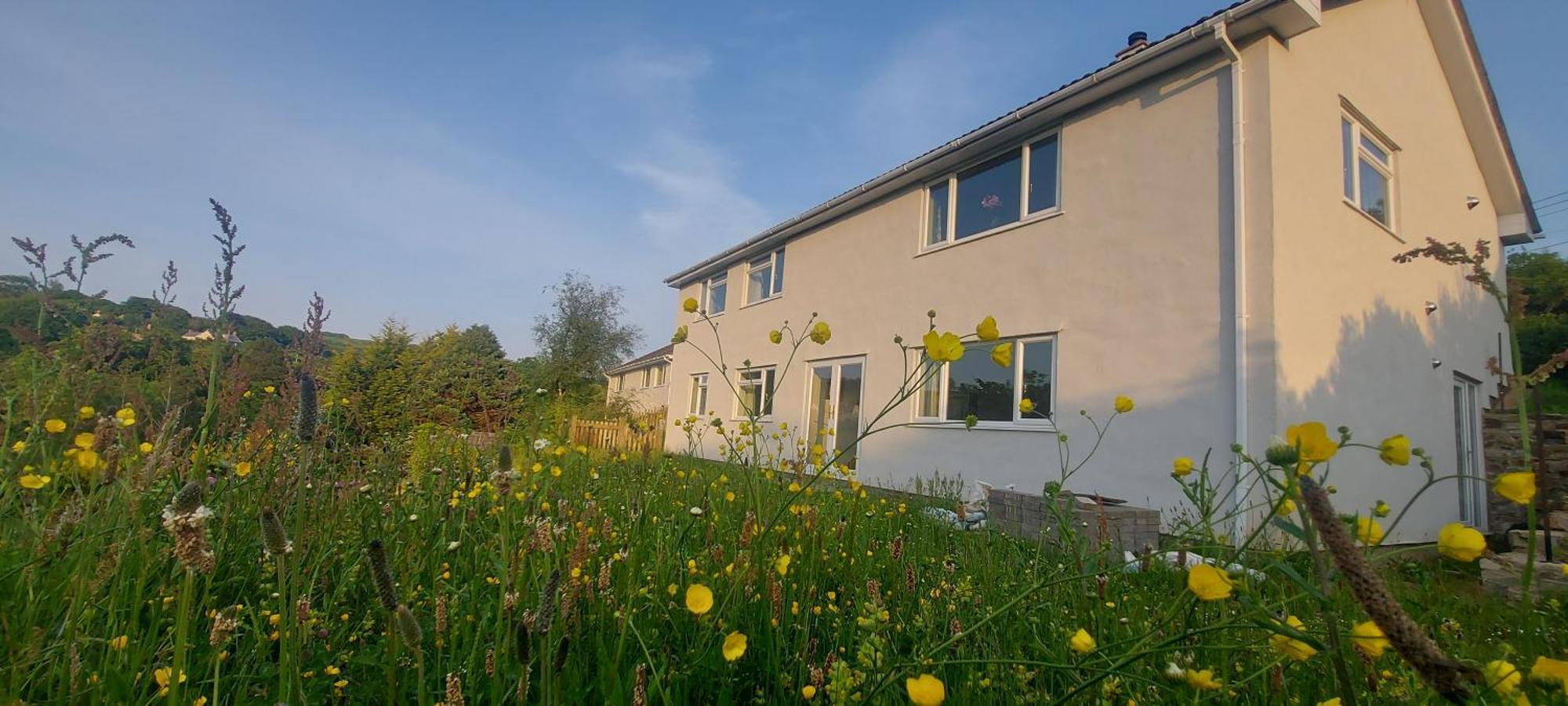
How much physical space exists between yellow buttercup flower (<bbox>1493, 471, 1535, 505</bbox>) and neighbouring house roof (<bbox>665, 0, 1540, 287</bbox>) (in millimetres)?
5738

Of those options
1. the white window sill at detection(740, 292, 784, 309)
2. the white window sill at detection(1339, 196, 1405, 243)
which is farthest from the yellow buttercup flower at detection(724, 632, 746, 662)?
the white window sill at detection(740, 292, 784, 309)

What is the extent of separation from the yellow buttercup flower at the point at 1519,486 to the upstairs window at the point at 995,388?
5.21m

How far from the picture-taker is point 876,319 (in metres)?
8.74

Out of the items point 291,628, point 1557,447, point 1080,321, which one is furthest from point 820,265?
point 291,628

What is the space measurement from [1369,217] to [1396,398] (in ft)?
6.10

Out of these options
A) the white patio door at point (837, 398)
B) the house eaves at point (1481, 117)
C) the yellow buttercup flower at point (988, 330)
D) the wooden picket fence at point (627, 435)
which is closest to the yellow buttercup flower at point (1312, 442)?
the yellow buttercup flower at point (988, 330)

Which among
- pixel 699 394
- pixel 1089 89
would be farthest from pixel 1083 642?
pixel 699 394

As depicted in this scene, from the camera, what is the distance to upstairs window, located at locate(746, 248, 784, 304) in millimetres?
11688

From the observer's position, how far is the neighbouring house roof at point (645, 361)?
20.3 meters

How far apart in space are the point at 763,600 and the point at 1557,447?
950 centimetres

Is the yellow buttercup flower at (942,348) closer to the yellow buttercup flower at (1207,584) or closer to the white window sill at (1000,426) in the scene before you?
the yellow buttercup flower at (1207,584)

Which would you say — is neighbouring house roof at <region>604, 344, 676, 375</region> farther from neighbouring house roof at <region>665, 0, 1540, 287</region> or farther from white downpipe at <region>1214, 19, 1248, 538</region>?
white downpipe at <region>1214, 19, 1248, 538</region>

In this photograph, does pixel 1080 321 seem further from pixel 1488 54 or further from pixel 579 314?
pixel 579 314

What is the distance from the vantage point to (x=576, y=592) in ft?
3.78
